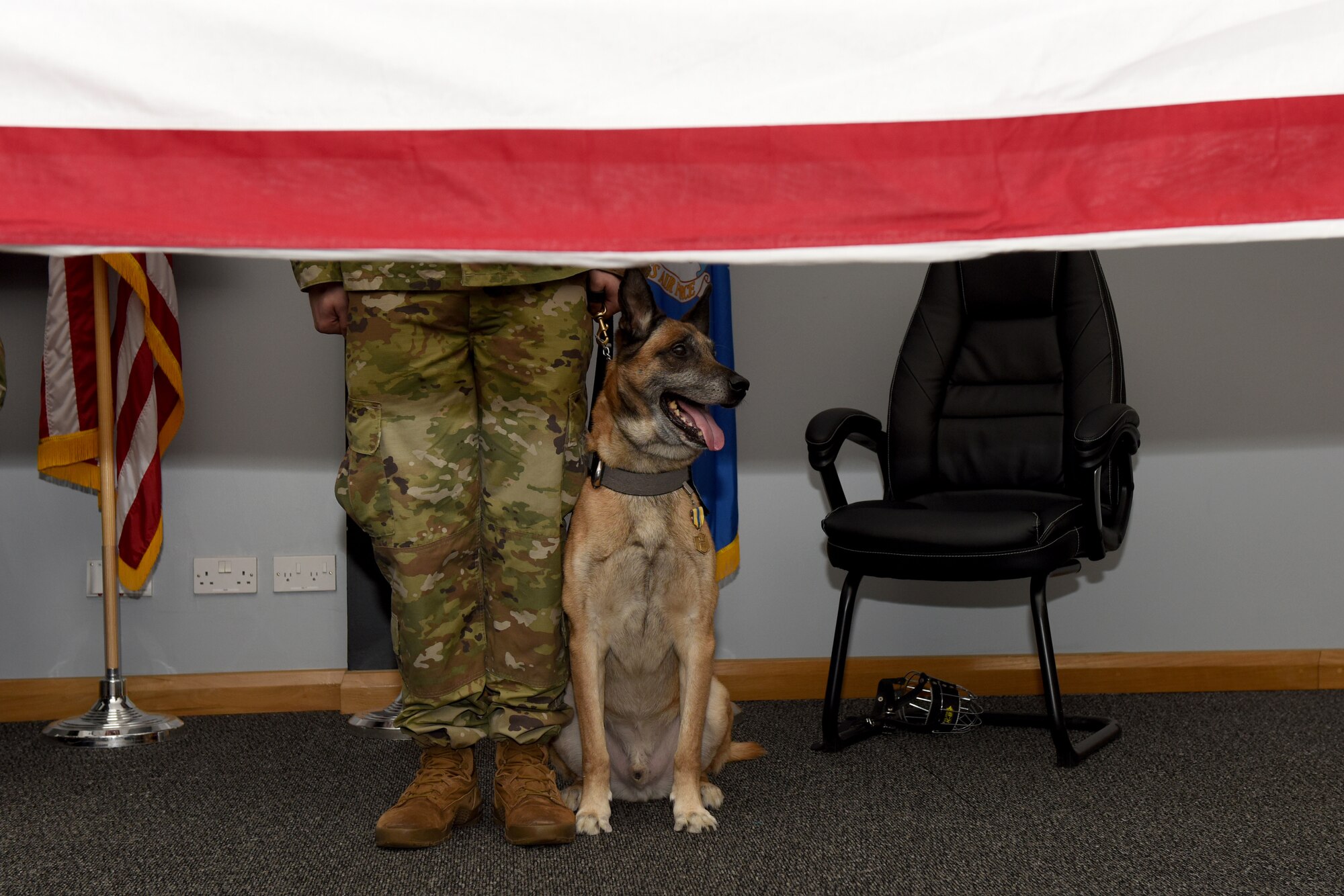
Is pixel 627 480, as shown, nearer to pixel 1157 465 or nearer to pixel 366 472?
pixel 366 472

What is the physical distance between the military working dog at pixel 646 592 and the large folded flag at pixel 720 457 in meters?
0.56

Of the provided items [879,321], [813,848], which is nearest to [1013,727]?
[813,848]

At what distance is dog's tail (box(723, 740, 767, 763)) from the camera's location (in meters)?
2.01

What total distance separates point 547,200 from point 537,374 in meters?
0.91

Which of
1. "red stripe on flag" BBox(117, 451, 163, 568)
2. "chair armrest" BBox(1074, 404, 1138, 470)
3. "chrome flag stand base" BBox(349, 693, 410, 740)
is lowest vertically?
"chrome flag stand base" BBox(349, 693, 410, 740)

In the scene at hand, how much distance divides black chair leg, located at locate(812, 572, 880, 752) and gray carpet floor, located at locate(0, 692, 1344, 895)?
0.03 meters

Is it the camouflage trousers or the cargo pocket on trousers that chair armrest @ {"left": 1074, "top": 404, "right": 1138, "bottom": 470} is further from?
the cargo pocket on trousers

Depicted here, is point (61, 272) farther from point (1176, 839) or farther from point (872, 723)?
point (1176, 839)

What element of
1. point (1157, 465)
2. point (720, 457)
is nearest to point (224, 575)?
point (720, 457)

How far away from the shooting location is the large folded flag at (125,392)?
2.38 m

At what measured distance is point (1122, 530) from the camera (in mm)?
2156

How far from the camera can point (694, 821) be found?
1688 millimetres

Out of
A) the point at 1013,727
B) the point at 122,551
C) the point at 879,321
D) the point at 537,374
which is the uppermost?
the point at 879,321

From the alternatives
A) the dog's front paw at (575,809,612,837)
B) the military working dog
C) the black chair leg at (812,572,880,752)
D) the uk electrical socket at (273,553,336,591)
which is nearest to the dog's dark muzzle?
the military working dog
